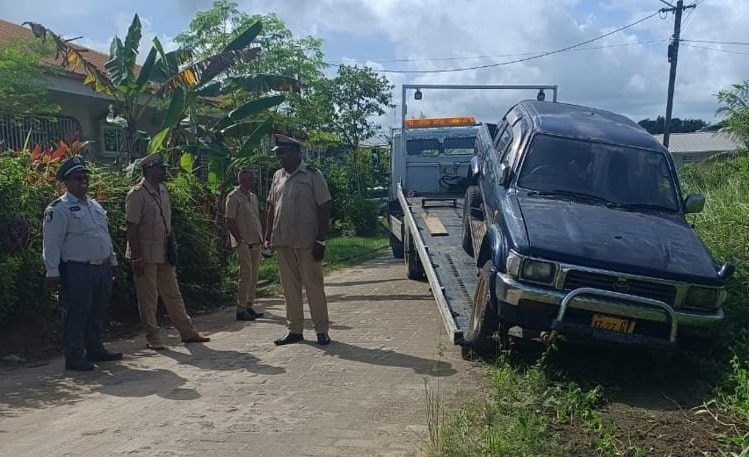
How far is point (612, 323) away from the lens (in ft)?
19.5

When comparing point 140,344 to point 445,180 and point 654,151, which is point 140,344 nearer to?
point 654,151

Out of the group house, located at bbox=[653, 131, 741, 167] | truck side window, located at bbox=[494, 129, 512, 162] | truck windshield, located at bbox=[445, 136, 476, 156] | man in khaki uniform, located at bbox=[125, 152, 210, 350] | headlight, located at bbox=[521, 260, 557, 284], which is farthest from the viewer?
house, located at bbox=[653, 131, 741, 167]

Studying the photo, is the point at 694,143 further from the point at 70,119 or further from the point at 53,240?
the point at 53,240

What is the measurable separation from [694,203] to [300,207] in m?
3.68

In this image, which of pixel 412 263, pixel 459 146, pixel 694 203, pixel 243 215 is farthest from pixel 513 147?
pixel 459 146

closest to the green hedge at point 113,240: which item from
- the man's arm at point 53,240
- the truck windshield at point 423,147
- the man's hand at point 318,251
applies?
the man's arm at point 53,240

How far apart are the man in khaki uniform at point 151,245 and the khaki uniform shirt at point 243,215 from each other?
1.66m

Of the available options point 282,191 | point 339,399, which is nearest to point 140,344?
point 282,191

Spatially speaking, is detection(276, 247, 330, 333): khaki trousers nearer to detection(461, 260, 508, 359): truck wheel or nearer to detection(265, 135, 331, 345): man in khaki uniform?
detection(265, 135, 331, 345): man in khaki uniform

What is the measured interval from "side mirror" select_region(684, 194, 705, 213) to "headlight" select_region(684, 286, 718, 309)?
4.48 ft

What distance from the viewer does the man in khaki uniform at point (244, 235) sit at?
948cm

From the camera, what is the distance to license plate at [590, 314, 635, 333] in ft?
19.4

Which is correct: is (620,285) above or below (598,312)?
above

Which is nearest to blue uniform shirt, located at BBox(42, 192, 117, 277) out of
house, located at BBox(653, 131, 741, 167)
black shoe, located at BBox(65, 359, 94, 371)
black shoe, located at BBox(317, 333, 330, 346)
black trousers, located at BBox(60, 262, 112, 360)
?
black trousers, located at BBox(60, 262, 112, 360)
